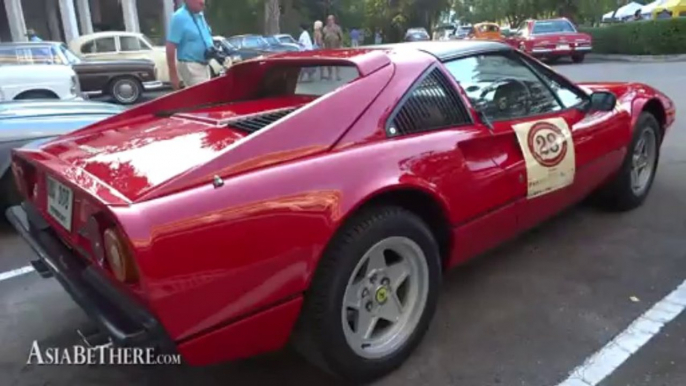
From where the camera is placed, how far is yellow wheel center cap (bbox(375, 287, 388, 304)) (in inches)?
94.0

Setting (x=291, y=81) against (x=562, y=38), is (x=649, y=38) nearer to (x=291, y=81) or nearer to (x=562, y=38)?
(x=562, y=38)

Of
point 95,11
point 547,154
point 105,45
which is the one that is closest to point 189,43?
point 547,154

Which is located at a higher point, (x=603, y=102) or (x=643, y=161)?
(x=603, y=102)

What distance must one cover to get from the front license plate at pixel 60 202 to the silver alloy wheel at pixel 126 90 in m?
11.2

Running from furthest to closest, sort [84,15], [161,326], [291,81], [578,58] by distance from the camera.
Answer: [84,15]
[578,58]
[291,81]
[161,326]

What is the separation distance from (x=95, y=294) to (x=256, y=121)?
0.99 metres

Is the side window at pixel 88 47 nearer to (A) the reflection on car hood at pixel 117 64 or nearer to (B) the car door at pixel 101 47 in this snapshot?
(B) the car door at pixel 101 47

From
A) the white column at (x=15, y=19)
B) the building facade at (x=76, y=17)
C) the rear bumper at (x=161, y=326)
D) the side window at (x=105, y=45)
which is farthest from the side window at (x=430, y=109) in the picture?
the white column at (x=15, y=19)

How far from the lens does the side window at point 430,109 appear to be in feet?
8.18

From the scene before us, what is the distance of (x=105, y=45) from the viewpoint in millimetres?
14875

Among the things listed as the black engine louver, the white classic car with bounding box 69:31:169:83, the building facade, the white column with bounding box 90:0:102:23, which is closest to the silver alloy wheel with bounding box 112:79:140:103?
the white classic car with bounding box 69:31:169:83

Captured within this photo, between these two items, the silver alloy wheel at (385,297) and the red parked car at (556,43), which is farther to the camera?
the red parked car at (556,43)

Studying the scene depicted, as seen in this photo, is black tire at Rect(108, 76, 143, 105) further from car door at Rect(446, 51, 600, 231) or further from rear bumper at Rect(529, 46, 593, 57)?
rear bumper at Rect(529, 46, 593, 57)

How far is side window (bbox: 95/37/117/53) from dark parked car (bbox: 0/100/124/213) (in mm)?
10620
